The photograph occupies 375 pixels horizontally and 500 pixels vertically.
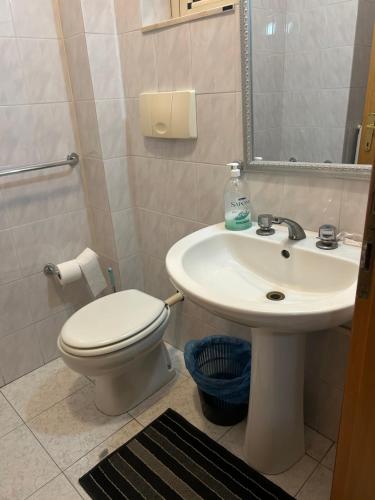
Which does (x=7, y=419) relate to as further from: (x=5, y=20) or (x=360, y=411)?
(x=5, y=20)

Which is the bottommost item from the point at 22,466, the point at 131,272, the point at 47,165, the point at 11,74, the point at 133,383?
the point at 22,466

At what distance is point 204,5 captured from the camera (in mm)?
1333

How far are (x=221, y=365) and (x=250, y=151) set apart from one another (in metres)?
0.90

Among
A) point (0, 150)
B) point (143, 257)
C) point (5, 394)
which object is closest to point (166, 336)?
point (143, 257)

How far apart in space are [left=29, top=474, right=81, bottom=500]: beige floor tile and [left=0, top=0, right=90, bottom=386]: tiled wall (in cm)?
67

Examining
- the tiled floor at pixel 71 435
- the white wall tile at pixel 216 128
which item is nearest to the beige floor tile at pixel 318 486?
the tiled floor at pixel 71 435

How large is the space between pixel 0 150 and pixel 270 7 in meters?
1.17

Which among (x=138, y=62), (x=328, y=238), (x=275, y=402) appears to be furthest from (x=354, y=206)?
(x=138, y=62)

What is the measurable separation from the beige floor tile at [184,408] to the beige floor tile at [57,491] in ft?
1.15

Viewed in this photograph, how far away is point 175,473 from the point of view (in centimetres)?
133

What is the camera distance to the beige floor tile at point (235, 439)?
1.40m

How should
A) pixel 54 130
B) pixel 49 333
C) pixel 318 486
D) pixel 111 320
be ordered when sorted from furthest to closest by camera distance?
pixel 49 333 → pixel 54 130 → pixel 111 320 → pixel 318 486

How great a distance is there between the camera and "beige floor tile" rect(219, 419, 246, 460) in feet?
4.59

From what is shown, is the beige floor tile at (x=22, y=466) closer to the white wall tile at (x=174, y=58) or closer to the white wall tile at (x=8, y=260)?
the white wall tile at (x=8, y=260)
